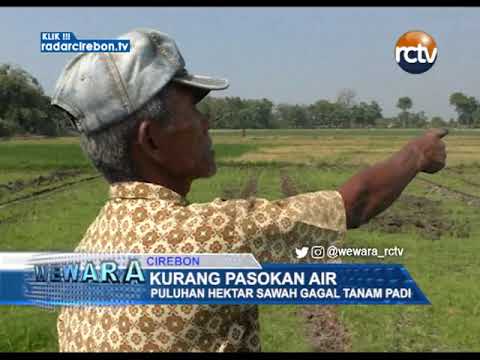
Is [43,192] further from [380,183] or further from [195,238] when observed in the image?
[380,183]

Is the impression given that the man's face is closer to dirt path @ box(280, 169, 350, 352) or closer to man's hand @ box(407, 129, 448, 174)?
man's hand @ box(407, 129, 448, 174)

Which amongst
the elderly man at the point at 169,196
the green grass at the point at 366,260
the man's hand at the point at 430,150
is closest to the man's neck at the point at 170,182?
the elderly man at the point at 169,196

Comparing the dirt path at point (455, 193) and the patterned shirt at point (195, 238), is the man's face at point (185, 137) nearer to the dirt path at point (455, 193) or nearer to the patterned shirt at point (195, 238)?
the patterned shirt at point (195, 238)

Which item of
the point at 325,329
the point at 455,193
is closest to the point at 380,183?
the point at 325,329

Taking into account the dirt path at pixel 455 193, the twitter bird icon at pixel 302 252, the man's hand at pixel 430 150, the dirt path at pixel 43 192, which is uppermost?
the man's hand at pixel 430 150

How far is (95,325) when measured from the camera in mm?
1218

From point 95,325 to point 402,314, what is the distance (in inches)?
161

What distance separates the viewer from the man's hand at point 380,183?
1119 millimetres

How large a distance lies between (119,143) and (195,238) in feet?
0.86

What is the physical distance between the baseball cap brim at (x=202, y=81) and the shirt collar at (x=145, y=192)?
0.23 m

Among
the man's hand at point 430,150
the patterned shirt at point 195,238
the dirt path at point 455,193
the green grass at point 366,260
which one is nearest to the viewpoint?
the patterned shirt at point 195,238

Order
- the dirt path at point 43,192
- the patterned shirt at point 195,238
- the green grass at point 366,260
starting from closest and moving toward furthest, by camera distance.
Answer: the patterned shirt at point 195,238
the green grass at point 366,260
the dirt path at point 43,192
